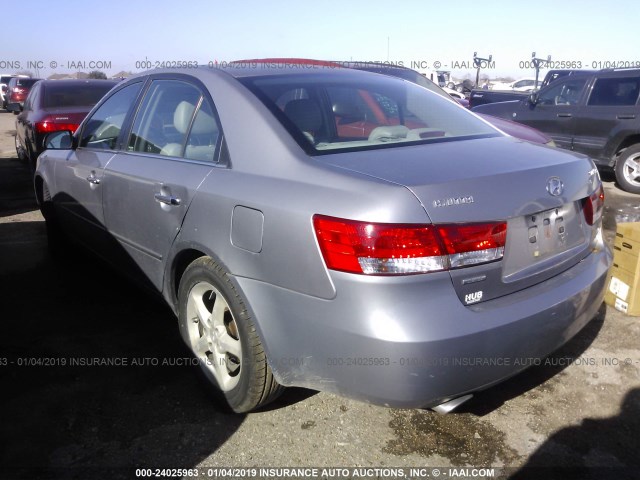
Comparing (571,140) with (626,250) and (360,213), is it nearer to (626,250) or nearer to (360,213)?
(626,250)

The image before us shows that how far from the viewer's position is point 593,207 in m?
2.75

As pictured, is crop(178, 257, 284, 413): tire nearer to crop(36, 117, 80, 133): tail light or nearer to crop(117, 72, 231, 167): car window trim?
crop(117, 72, 231, 167): car window trim

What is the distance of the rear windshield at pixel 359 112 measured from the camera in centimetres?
266

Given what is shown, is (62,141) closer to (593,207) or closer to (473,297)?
(473,297)

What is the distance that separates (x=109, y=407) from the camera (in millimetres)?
2912

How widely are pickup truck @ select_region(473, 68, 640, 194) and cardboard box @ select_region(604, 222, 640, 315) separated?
4.79 m

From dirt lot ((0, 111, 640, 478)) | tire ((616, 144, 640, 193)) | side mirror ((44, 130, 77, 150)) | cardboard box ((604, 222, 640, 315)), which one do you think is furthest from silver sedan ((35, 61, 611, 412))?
tire ((616, 144, 640, 193))

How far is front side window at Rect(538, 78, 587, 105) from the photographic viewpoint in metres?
8.98

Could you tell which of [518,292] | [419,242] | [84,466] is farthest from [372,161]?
[84,466]

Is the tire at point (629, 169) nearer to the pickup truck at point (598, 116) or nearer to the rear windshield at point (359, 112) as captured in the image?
the pickup truck at point (598, 116)

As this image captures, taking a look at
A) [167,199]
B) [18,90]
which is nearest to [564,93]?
[167,199]

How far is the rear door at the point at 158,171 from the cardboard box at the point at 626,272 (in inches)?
107

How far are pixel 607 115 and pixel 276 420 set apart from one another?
7673 millimetres

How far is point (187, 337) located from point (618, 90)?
7.89 m
